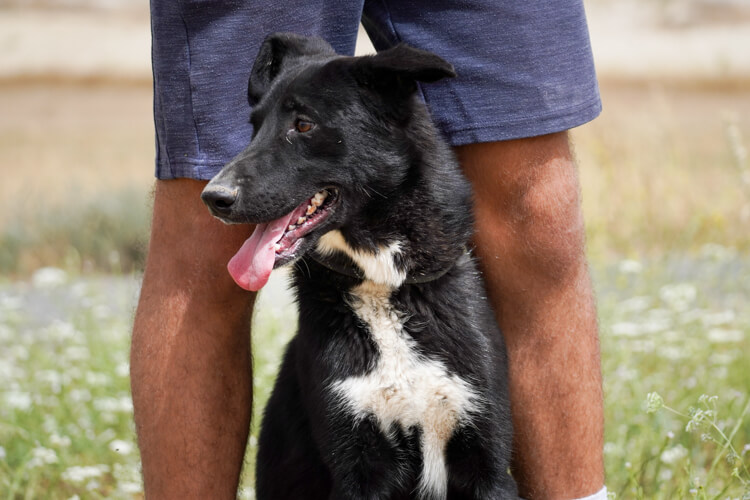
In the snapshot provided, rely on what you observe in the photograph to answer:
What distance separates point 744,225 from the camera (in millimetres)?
5961

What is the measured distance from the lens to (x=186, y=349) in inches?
81.7

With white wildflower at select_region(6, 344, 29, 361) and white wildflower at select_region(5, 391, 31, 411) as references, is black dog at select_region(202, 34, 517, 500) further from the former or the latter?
white wildflower at select_region(6, 344, 29, 361)

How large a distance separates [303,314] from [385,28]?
0.76m

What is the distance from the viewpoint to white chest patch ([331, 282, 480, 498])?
6.40 feet

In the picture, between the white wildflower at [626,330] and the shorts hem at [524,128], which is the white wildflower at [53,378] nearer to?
the shorts hem at [524,128]

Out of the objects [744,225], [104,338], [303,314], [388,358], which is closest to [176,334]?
[303,314]

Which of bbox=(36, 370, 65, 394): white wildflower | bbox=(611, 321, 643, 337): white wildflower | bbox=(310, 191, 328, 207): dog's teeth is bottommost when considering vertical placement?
bbox=(611, 321, 643, 337): white wildflower

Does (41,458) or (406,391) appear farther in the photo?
(41,458)

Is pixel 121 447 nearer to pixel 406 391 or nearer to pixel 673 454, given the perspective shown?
pixel 406 391

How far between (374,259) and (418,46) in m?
0.55

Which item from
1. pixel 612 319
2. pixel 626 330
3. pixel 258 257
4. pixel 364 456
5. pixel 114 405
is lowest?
pixel 612 319

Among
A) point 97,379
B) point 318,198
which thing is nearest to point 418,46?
point 318,198

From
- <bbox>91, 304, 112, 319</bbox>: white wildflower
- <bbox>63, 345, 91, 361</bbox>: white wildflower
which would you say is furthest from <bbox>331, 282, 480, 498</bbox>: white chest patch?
A: <bbox>91, 304, 112, 319</bbox>: white wildflower

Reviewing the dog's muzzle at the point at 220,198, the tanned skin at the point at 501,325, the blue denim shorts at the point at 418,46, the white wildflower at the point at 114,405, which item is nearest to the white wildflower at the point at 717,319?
the tanned skin at the point at 501,325
